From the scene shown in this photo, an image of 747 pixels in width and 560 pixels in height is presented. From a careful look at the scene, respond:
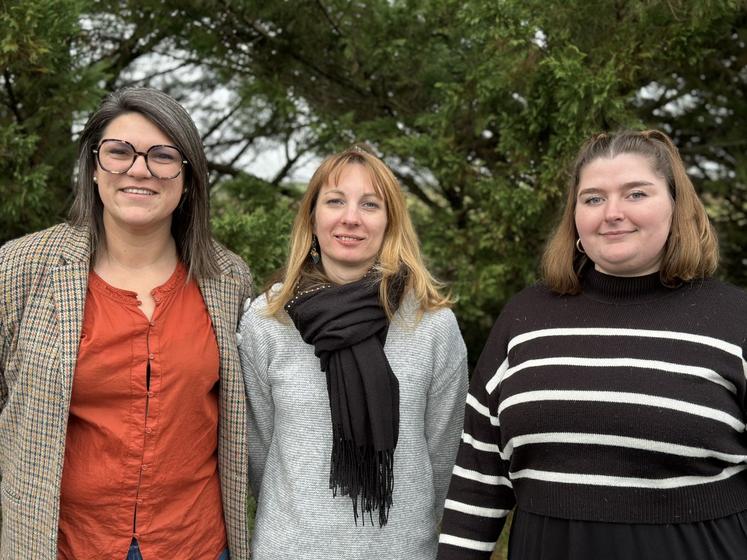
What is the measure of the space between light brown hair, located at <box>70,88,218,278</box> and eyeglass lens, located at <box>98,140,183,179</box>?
5 cm

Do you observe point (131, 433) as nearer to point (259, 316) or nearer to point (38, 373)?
point (38, 373)

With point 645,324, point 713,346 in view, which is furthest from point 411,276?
point 713,346

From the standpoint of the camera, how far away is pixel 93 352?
2039 mm

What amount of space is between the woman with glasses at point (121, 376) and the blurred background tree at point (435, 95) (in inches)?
50.7

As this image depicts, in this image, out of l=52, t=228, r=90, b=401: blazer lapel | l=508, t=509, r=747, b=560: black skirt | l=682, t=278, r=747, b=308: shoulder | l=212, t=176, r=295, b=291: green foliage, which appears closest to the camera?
l=508, t=509, r=747, b=560: black skirt

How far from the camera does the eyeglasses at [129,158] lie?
6.93 feet

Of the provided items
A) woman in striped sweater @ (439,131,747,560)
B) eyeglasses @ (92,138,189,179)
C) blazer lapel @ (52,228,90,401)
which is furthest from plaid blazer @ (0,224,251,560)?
woman in striped sweater @ (439,131,747,560)

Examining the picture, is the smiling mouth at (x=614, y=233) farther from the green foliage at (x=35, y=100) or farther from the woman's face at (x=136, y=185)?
the green foliage at (x=35, y=100)

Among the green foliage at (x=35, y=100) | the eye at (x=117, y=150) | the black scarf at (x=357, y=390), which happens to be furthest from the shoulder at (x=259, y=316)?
the green foliage at (x=35, y=100)

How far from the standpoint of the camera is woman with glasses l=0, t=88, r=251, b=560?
202 centimetres

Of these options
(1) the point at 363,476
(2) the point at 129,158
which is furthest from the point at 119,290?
(1) the point at 363,476

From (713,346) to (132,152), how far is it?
5.41ft

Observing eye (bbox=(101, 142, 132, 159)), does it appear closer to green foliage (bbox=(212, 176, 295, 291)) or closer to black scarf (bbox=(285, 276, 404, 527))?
black scarf (bbox=(285, 276, 404, 527))

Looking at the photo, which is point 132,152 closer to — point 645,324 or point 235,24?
point 645,324
